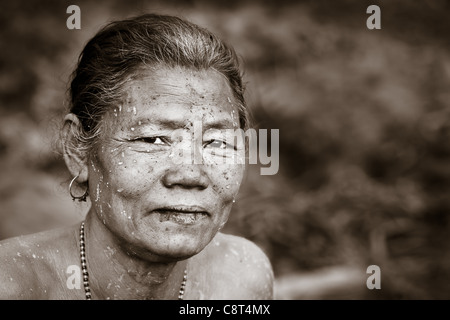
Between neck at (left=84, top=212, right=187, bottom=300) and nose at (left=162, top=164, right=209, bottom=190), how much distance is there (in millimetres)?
414

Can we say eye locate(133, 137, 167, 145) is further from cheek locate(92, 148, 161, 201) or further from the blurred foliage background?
the blurred foliage background

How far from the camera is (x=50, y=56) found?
6004 mm

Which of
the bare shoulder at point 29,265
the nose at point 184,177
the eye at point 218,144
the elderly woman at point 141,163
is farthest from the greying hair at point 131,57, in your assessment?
the bare shoulder at point 29,265

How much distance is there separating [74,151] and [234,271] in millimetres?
1056

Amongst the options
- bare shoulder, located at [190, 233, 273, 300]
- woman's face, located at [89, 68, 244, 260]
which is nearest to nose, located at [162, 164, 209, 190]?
woman's face, located at [89, 68, 244, 260]

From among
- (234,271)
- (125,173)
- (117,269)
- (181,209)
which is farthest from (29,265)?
(234,271)

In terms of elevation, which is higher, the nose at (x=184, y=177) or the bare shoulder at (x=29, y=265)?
the nose at (x=184, y=177)

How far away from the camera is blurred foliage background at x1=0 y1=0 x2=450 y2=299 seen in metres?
5.02

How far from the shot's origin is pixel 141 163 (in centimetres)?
228

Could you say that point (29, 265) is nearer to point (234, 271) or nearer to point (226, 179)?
point (226, 179)

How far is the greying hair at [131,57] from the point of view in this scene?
7.87ft

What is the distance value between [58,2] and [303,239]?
3.37 m

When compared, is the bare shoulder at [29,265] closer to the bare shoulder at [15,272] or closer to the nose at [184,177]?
the bare shoulder at [15,272]

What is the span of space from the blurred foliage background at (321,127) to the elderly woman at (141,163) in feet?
7.47
